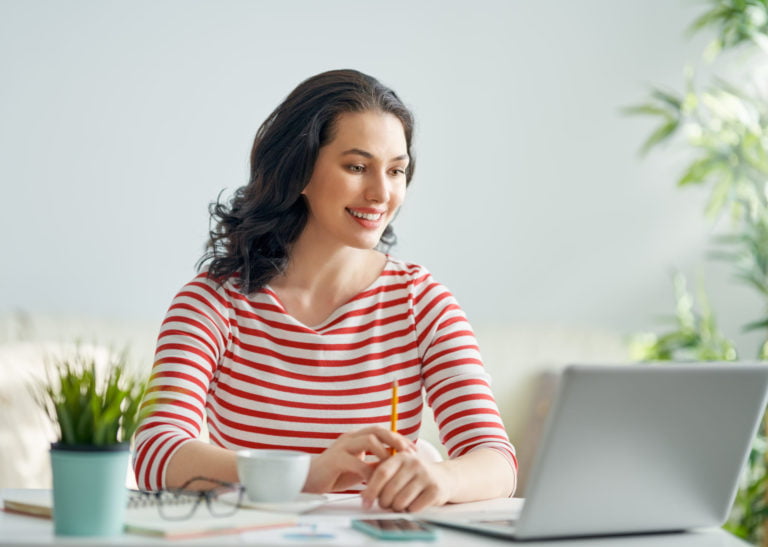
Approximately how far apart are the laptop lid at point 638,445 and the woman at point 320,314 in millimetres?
417

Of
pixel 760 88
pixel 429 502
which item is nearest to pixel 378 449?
pixel 429 502

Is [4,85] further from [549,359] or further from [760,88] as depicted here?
[760,88]

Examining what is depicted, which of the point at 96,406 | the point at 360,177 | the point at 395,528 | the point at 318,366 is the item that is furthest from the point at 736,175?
the point at 96,406

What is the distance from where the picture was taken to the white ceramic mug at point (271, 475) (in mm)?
1100

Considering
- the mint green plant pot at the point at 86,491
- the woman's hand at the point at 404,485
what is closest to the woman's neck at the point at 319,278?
the woman's hand at the point at 404,485

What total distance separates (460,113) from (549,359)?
86cm

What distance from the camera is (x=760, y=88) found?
3377 mm

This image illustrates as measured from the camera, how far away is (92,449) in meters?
0.92

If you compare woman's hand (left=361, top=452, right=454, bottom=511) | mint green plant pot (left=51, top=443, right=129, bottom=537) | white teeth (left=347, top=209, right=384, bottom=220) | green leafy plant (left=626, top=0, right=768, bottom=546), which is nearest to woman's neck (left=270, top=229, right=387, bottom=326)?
white teeth (left=347, top=209, right=384, bottom=220)

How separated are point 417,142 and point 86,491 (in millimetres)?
2433

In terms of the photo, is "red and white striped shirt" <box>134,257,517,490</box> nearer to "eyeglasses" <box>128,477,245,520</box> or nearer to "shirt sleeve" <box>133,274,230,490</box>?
"shirt sleeve" <box>133,274,230,490</box>

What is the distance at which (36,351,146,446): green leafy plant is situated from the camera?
93 cm

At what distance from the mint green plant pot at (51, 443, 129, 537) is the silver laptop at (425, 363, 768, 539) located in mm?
352

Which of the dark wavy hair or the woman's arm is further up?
the dark wavy hair
